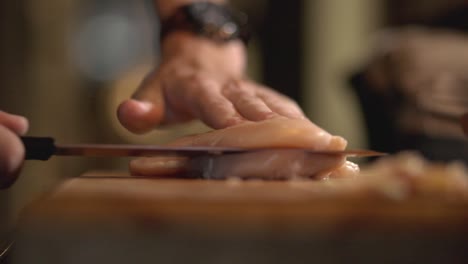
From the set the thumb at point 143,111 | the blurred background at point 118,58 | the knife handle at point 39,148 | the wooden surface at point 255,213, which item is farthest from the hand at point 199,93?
the blurred background at point 118,58

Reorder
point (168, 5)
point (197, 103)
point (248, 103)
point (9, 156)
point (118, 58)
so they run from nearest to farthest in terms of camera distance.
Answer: point (9, 156), point (248, 103), point (197, 103), point (168, 5), point (118, 58)

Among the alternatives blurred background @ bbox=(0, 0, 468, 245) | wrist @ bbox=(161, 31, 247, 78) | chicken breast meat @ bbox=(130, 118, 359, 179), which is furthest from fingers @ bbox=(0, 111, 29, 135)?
blurred background @ bbox=(0, 0, 468, 245)

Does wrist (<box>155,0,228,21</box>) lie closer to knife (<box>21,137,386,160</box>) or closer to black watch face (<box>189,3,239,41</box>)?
black watch face (<box>189,3,239,41</box>)

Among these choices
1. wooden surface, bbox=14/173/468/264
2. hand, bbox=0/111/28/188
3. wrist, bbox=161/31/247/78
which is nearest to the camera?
wooden surface, bbox=14/173/468/264

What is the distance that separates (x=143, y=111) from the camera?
43.5 inches

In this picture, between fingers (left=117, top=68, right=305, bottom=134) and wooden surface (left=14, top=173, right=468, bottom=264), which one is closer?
wooden surface (left=14, top=173, right=468, bottom=264)

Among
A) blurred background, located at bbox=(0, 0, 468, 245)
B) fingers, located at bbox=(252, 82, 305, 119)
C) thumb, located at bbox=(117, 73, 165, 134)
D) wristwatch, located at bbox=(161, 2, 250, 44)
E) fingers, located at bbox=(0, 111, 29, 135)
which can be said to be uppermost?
wristwatch, located at bbox=(161, 2, 250, 44)

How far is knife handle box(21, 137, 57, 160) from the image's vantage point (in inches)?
31.9

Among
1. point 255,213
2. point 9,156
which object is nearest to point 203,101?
point 9,156

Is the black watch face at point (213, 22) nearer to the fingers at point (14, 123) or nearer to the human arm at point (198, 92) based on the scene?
the human arm at point (198, 92)

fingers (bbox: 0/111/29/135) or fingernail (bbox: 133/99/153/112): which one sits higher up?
fingers (bbox: 0/111/29/135)

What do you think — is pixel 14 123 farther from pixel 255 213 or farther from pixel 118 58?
pixel 118 58

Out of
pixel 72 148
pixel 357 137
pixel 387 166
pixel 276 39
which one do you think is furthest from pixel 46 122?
pixel 387 166

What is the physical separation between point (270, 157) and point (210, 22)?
2.17ft
